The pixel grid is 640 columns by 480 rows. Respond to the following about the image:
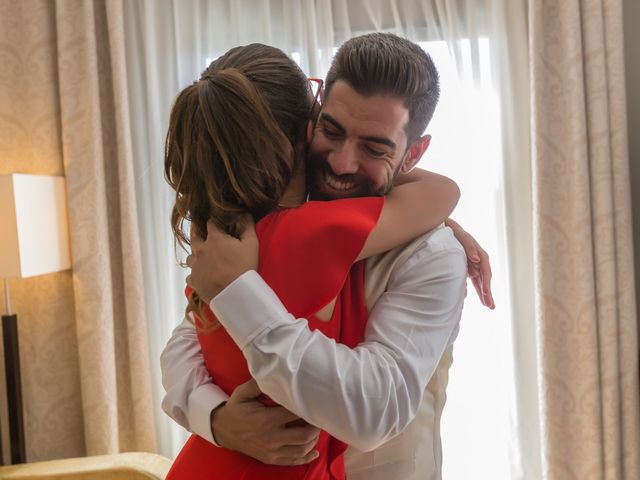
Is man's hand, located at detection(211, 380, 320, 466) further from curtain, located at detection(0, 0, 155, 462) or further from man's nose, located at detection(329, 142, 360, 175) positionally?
curtain, located at detection(0, 0, 155, 462)

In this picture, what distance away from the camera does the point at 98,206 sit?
8.80ft

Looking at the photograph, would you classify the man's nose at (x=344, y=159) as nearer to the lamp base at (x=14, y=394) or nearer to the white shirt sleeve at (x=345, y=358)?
the white shirt sleeve at (x=345, y=358)

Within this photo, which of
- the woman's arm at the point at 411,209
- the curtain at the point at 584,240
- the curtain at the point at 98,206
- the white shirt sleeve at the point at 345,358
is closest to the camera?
the white shirt sleeve at the point at 345,358

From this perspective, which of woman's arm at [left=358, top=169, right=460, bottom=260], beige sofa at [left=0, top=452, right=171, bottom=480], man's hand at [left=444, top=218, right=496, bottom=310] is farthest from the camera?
beige sofa at [left=0, top=452, right=171, bottom=480]

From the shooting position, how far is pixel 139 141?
281cm

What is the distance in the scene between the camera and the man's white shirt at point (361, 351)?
761 millimetres

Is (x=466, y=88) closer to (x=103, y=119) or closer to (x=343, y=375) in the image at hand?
(x=103, y=119)

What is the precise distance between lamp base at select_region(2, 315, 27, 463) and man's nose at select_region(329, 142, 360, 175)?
6.72 ft

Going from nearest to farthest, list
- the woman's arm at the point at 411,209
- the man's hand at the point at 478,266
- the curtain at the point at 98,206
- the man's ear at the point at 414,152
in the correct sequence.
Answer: the woman's arm at the point at 411,209, the man's ear at the point at 414,152, the man's hand at the point at 478,266, the curtain at the point at 98,206

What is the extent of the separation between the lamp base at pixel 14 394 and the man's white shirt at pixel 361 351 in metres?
1.94

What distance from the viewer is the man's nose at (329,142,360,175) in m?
0.95

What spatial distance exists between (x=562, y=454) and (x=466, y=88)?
155 cm

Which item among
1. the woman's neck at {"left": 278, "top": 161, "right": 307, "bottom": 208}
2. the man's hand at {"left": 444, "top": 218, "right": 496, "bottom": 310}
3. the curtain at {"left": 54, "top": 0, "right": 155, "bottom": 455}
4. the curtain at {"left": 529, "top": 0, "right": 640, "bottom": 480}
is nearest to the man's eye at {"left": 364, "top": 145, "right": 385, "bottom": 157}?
the woman's neck at {"left": 278, "top": 161, "right": 307, "bottom": 208}

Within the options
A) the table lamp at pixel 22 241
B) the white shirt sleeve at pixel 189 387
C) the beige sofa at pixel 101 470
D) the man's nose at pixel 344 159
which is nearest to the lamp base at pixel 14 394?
the table lamp at pixel 22 241
